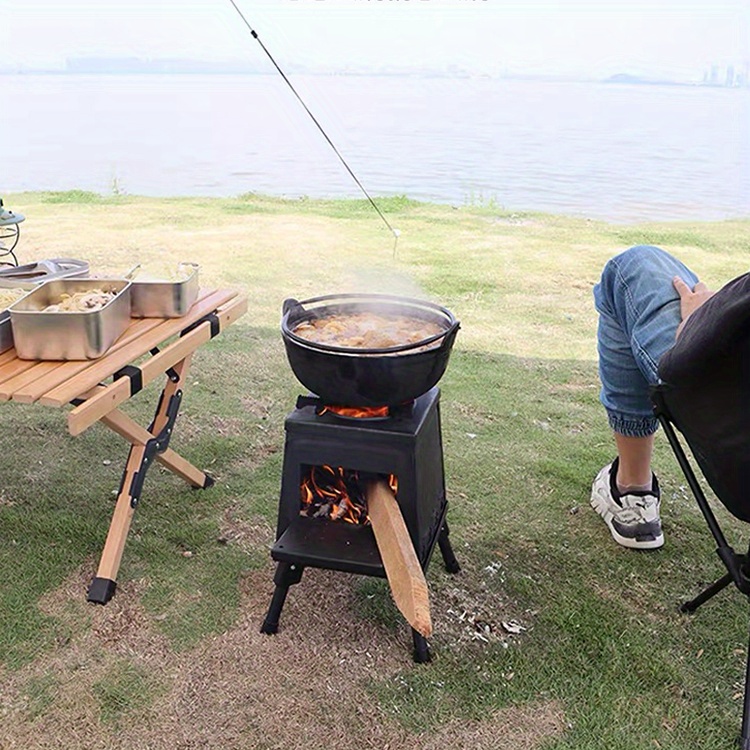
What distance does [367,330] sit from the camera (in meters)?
2.10

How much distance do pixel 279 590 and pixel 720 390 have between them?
45.4 inches

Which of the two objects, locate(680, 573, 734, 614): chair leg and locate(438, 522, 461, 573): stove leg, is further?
locate(438, 522, 461, 573): stove leg

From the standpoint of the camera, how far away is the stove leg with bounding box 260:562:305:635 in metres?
2.05

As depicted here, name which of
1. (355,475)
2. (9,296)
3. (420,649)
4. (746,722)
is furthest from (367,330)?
(746,722)

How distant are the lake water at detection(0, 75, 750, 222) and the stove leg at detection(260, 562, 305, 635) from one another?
3.57 m

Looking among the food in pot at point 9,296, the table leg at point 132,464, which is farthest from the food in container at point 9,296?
the table leg at point 132,464

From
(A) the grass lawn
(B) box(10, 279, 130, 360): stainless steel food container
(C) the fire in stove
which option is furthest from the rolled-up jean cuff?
(B) box(10, 279, 130, 360): stainless steel food container

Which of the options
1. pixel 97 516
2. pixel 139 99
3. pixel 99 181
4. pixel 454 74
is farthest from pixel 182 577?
pixel 139 99

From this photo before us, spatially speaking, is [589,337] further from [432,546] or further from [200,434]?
[432,546]

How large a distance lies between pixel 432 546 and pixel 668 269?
979 mm

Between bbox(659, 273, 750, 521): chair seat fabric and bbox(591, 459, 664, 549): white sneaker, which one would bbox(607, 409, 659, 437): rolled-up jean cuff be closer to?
bbox(591, 459, 664, 549): white sneaker

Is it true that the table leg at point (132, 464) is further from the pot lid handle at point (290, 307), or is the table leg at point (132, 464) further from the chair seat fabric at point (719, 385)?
the chair seat fabric at point (719, 385)

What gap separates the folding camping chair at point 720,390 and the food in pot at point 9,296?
1688mm

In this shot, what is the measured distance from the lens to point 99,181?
1005 centimetres
